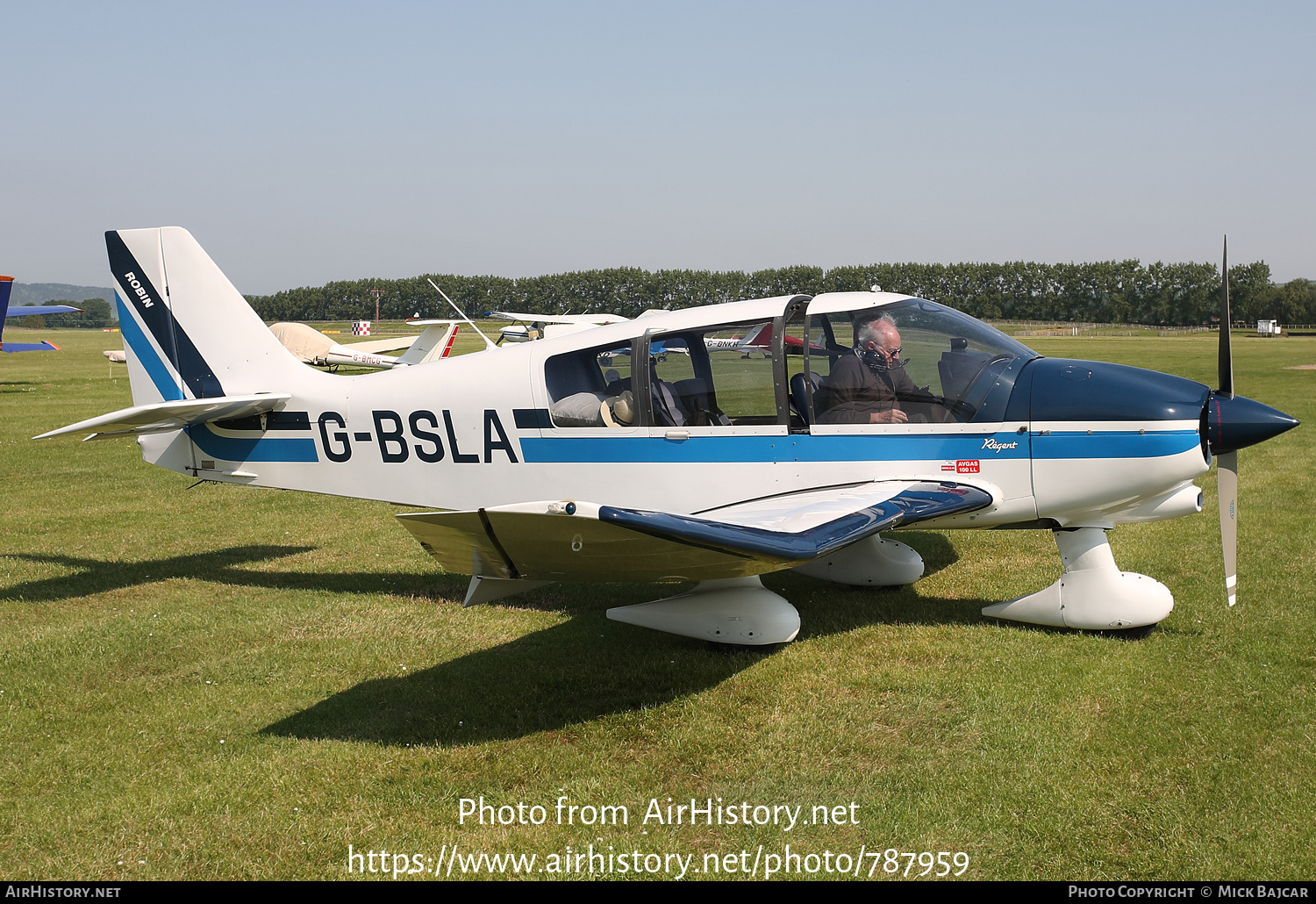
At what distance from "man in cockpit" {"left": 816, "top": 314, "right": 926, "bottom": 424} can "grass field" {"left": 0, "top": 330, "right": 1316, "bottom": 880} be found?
150 centimetres

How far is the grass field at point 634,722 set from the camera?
12.1 ft

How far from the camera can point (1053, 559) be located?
25.9 feet

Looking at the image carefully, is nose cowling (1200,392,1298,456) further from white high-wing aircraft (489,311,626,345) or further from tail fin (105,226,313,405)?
white high-wing aircraft (489,311,626,345)

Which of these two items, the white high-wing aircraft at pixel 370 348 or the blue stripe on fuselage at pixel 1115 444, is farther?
the white high-wing aircraft at pixel 370 348

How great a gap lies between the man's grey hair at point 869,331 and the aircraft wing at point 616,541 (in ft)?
4.70

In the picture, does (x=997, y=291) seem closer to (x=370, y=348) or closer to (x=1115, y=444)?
(x=370, y=348)

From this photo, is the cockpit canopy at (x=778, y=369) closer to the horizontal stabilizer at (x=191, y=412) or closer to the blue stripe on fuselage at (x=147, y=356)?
the horizontal stabilizer at (x=191, y=412)

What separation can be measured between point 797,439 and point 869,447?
0.47m

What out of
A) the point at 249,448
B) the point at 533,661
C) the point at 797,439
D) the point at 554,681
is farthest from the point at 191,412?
the point at 797,439

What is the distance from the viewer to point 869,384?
5.84 metres

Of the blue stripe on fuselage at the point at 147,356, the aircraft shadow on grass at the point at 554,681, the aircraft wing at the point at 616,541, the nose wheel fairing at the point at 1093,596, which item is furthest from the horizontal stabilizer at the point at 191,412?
the nose wheel fairing at the point at 1093,596

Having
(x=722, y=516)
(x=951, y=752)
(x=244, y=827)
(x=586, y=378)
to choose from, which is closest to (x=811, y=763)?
(x=951, y=752)

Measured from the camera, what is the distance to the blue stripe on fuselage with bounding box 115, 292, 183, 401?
24.6ft

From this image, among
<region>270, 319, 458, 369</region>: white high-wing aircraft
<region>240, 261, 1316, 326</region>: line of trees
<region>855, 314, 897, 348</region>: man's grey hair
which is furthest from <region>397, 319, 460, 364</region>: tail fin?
<region>240, 261, 1316, 326</region>: line of trees
